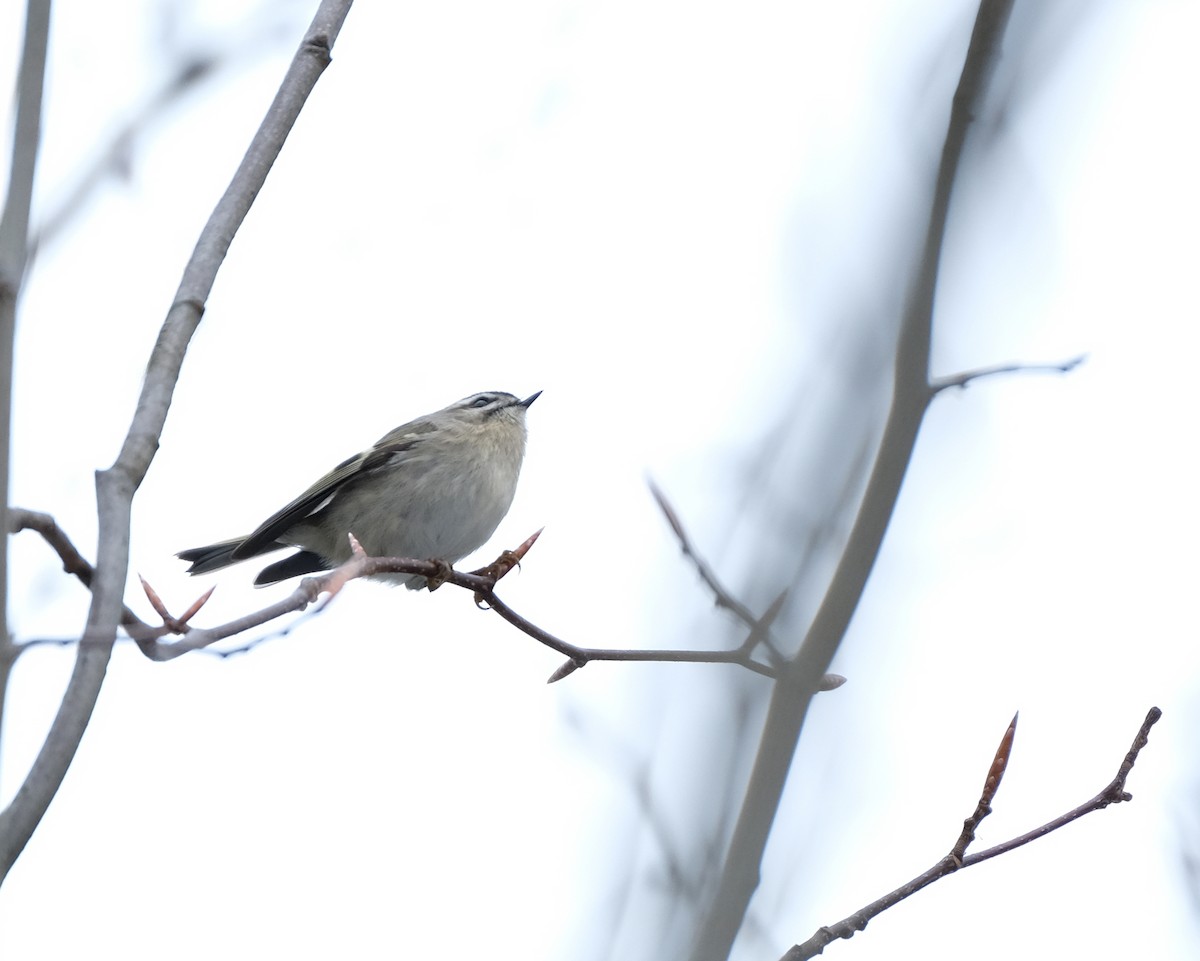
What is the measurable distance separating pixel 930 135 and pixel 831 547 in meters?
0.75

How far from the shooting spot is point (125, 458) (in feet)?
6.32

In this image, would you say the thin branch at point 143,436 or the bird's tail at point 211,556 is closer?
the thin branch at point 143,436

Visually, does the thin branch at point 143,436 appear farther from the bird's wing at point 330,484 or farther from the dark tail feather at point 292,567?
the dark tail feather at point 292,567

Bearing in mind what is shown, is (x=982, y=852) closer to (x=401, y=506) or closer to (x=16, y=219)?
(x=16, y=219)

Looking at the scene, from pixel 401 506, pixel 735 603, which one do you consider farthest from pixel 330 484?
pixel 735 603

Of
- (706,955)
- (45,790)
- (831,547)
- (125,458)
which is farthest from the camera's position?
(831,547)

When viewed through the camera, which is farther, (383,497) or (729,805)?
(383,497)

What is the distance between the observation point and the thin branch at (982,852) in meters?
1.86

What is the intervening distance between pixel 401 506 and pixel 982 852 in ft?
12.3

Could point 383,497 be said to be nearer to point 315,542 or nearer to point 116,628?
point 315,542

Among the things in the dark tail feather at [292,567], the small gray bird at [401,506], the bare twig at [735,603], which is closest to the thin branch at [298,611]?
the bare twig at [735,603]

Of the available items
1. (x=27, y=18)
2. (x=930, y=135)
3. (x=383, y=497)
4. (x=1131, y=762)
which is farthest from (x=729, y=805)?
(x=383, y=497)

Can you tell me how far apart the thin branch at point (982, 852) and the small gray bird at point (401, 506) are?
11.3 feet

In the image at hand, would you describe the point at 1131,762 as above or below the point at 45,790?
below
